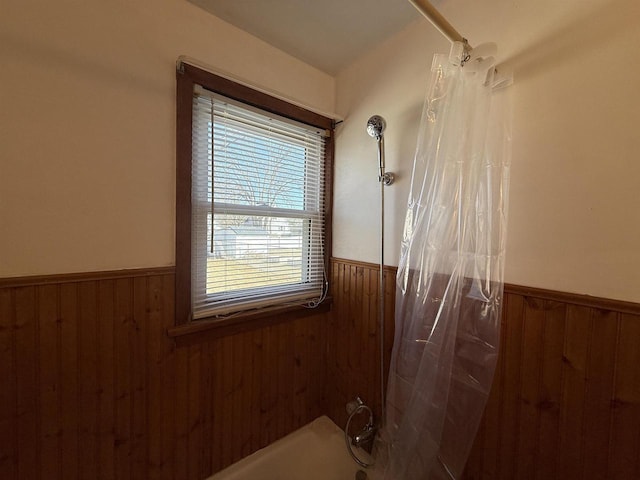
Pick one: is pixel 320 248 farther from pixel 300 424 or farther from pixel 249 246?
pixel 300 424

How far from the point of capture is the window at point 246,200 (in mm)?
1190

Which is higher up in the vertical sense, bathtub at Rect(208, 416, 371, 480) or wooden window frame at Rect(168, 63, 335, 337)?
wooden window frame at Rect(168, 63, 335, 337)

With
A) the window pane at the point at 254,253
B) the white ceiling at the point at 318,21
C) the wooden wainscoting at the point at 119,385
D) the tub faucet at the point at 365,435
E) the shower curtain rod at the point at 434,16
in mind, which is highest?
the white ceiling at the point at 318,21

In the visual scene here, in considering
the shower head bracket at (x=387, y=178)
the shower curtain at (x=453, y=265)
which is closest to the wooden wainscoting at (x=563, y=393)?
the shower curtain at (x=453, y=265)

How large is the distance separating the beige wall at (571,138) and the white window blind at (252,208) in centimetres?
91

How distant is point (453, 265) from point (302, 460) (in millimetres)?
1426

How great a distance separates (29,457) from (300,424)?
1202 millimetres

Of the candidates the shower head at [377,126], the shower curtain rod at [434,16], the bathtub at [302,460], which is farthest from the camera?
the bathtub at [302,460]

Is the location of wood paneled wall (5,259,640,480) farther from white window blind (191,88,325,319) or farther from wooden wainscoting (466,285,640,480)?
white window blind (191,88,325,319)

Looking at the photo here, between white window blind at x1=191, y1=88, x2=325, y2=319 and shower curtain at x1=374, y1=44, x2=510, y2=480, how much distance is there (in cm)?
74

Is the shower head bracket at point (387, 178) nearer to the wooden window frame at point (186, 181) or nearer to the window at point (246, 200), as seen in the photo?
the window at point (246, 200)

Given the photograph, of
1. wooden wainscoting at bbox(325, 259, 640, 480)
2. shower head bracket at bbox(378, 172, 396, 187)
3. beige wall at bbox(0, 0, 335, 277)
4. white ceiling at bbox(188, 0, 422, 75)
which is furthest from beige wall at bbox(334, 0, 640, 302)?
beige wall at bbox(0, 0, 335, 277)

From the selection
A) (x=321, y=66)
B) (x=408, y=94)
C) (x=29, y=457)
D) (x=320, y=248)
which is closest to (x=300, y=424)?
(x=320, y=248)

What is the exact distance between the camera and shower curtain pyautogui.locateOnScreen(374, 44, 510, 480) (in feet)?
3.03
